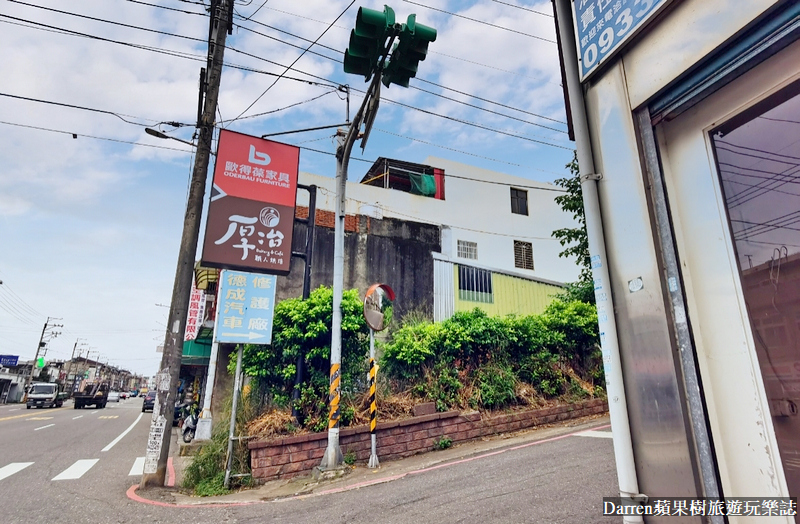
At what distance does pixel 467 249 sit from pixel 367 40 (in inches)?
695

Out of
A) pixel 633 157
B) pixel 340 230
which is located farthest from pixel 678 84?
pixel 340 230

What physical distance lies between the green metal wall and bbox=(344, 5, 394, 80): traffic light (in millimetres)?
12333

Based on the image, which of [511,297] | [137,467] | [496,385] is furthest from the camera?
[511,297]

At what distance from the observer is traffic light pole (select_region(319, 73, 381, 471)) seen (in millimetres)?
7215

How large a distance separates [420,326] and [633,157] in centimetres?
858

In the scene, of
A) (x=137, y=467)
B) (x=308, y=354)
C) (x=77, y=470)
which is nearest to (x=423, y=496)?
(x=308, y=354)

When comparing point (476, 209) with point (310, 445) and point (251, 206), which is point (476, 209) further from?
point (310, 445)

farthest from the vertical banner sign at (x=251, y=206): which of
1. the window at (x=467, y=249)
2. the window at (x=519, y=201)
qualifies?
the window at (x=519, y=201)

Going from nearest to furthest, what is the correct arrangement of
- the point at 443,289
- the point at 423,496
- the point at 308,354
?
the point at 423,496
the point at 308,354
the point at 443,289

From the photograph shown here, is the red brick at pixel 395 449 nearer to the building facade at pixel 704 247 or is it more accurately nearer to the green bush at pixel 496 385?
the green bush at pixel 496 385

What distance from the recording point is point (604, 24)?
2301 millimetres

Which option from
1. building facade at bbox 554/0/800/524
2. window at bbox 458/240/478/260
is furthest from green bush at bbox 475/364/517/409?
window at bbox 458/240/478/260

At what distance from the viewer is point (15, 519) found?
5.68m

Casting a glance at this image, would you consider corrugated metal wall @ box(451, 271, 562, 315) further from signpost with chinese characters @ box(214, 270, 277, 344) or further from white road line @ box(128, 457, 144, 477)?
white road line @ box(128, 457, 144, 477)
